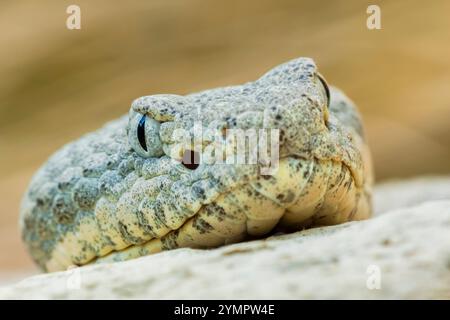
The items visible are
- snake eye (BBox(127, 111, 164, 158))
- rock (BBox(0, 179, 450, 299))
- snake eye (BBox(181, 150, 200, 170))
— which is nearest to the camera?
A: rock (BBox(0, 179, 450, 299))

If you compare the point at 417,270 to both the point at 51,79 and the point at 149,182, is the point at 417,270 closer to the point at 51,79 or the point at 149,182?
the point at 149,182

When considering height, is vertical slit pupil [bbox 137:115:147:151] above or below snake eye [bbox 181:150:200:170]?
above

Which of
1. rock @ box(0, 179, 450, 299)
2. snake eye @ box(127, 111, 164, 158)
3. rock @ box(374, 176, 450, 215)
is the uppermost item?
snake eye @ box(127, 111, 164, 158)

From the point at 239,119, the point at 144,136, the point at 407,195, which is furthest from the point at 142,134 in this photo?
the point at 407,195

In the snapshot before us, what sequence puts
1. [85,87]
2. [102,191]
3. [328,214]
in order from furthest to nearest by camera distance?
[85,87]
[102,191]
[328,214]

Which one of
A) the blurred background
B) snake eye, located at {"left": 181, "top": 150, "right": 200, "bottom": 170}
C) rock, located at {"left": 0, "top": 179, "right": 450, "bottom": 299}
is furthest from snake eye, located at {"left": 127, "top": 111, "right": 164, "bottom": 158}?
the blurred background

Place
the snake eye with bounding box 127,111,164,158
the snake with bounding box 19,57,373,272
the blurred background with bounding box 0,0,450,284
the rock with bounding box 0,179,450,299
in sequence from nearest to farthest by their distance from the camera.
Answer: the rock with bounding box 0,179,450,299 < the snake with bounding box 19,57,373,272 < the snake eye with bounding box 127,111,164,158 < the blurred background with bounding box 0,0,450,284

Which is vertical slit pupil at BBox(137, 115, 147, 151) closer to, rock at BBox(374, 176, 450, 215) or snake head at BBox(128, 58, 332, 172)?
snake head at BBox(128, 58, 332, 172)

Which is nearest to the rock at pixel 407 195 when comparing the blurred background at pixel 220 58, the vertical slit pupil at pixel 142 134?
the blurred background at pixel 220 58
